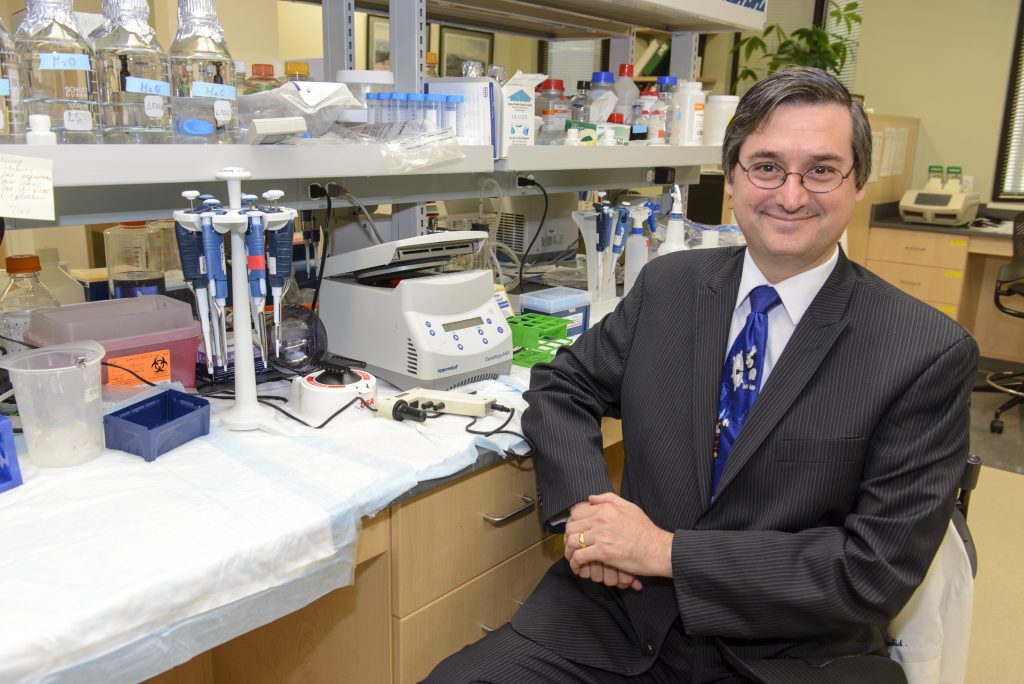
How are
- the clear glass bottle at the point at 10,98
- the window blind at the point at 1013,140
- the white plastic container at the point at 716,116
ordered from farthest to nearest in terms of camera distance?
the window blind at the point at 1013,140 → the white plastic container at the point at 716,116 → the clear glass bottle at the point at 10,98

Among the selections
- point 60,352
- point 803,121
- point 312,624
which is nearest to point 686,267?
point 803,121

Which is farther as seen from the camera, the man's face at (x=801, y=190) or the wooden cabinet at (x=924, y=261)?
the wooden cabinet at (x=924, y=261)

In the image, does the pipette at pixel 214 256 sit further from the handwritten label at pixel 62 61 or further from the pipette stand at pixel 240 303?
the handwritten label at pixel 62 61

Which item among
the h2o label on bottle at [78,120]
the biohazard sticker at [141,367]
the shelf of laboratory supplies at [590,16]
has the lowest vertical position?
the biohazard sticker at [141,367]

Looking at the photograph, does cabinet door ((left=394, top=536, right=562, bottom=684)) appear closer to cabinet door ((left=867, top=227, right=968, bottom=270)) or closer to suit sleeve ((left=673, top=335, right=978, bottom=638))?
suit sleeve ((left=673, top=335, right=978, bottom=638))

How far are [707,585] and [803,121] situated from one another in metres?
0.68

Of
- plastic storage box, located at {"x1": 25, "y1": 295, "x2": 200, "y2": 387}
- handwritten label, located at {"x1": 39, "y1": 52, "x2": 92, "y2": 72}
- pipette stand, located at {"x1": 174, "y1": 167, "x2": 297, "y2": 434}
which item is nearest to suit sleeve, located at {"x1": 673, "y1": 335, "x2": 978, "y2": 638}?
pipette stand, located at {"x1": 174, "y1": 167, "x2": 297, "y2": 434}

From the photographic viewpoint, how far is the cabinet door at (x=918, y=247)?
442 cm

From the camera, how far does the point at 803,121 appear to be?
1.17 m

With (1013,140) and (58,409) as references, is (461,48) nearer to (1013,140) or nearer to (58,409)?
(1013,140)

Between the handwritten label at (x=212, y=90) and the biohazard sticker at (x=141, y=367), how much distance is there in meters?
0.45

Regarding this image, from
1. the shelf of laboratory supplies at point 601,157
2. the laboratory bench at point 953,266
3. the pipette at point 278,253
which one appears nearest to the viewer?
the pipette at point 278,253

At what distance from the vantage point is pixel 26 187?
1.09 meters

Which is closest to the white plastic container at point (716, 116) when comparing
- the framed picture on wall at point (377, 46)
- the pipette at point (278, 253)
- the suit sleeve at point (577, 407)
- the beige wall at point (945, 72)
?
the framed picture on wall at point (377, 46)
